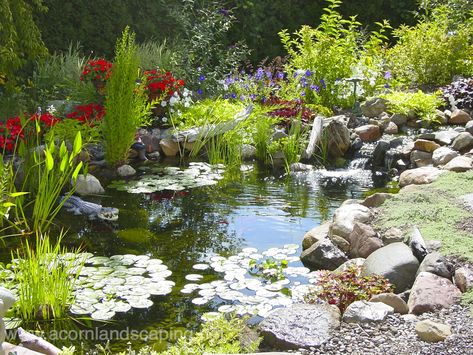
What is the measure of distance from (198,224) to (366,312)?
248 centimetres

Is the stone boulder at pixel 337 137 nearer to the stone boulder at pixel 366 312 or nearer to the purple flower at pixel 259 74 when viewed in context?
the purple flower at pixel 259 74

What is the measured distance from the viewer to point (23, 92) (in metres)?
9.23

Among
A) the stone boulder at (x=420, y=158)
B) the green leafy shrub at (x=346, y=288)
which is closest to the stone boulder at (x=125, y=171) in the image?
the stone boulder at (x=420, y=158)

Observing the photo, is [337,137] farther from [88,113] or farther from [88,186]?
[88,186]

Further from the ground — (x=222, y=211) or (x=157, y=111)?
(x=157, y=111)

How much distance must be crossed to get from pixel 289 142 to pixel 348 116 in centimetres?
142

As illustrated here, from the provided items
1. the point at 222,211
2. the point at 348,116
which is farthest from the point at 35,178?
the point at 348,116

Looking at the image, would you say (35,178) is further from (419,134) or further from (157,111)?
(419,134)

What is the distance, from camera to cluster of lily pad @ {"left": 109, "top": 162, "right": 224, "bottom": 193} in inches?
283

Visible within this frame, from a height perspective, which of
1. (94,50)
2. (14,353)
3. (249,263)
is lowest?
(249,263)

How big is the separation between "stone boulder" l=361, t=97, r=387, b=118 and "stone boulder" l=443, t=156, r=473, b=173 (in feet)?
6.83

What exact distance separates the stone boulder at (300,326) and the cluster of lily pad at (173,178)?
337 cm

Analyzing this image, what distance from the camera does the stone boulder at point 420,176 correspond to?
6.79 m

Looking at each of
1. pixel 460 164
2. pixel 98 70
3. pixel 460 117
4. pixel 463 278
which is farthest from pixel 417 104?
pixel 463 278
